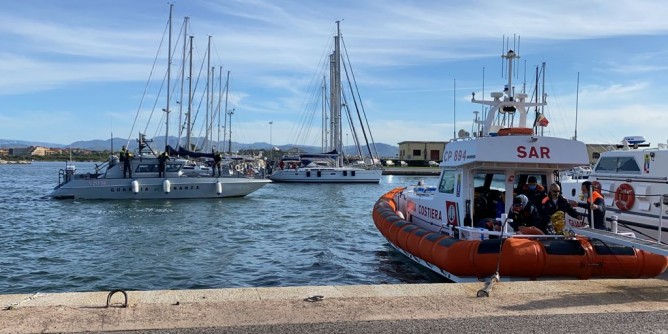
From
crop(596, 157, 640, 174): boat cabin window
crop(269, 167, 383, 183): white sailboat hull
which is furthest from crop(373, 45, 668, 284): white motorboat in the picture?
crop(269, 167, 383, 183): white sailboat hull

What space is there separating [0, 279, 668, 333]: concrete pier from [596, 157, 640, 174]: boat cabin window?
301 inches

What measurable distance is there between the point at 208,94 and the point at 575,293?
48838mm

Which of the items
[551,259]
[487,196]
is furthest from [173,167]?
[551,259]

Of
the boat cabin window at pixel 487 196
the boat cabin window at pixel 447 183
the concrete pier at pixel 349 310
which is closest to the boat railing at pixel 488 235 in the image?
the boat cabin window at pixel 487 196

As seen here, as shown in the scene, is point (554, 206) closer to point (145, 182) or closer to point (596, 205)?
point (596, 205)

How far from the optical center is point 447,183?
12344mm

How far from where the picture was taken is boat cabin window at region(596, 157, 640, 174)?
1416cm

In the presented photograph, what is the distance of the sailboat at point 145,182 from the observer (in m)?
32.2

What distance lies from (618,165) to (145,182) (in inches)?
984

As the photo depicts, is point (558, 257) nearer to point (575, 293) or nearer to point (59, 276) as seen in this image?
point (575, 293)

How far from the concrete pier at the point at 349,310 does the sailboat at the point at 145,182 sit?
26512mm

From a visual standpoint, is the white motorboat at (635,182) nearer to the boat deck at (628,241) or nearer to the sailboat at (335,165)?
the boat deck at (628,241)

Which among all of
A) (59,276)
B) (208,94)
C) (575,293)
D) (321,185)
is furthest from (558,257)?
(208,94)

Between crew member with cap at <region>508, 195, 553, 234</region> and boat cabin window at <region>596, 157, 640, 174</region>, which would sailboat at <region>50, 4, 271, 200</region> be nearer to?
boat cabin window at <region>596, 157, 640, 174</region>
